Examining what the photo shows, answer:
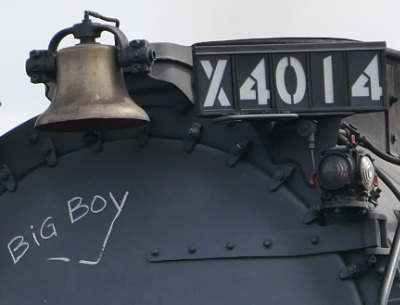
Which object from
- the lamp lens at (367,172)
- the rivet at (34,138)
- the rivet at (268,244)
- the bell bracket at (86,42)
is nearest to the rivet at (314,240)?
the rivet at (268,244)

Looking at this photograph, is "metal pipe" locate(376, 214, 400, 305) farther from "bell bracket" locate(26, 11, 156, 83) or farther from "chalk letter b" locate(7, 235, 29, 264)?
"chalk letter b" locate(7, 235, 29, 264)

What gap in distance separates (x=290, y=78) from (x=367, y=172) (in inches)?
18.1

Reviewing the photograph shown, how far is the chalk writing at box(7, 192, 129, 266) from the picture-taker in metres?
4.79

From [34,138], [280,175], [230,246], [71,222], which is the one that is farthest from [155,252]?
[34,138]

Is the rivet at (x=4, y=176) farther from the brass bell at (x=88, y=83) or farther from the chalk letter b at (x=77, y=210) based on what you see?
the brass bell at (x=88, y=83)

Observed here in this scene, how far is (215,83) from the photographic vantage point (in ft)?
14.7

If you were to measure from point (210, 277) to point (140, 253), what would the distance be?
0.31m

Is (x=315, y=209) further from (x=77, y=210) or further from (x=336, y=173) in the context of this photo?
(x=77, y=210)

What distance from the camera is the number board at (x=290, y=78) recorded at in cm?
448

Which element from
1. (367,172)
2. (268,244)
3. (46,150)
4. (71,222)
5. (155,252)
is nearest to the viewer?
(367,172)

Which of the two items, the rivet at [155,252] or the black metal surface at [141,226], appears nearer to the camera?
the black metal surface at [141,226]

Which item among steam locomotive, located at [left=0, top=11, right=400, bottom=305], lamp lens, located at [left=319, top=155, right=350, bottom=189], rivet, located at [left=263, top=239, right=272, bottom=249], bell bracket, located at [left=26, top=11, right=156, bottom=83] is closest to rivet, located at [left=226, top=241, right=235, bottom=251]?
steam locomotive, located at [left=0, top=11, right=400, bottom=305]

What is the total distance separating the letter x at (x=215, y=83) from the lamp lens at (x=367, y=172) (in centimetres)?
54

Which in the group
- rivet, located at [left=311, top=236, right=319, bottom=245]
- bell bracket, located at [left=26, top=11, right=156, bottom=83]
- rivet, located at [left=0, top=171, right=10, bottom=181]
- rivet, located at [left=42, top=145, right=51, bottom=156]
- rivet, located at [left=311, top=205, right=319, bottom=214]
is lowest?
rivet, located at [left=311, top=236, right=319, bottom=245]
